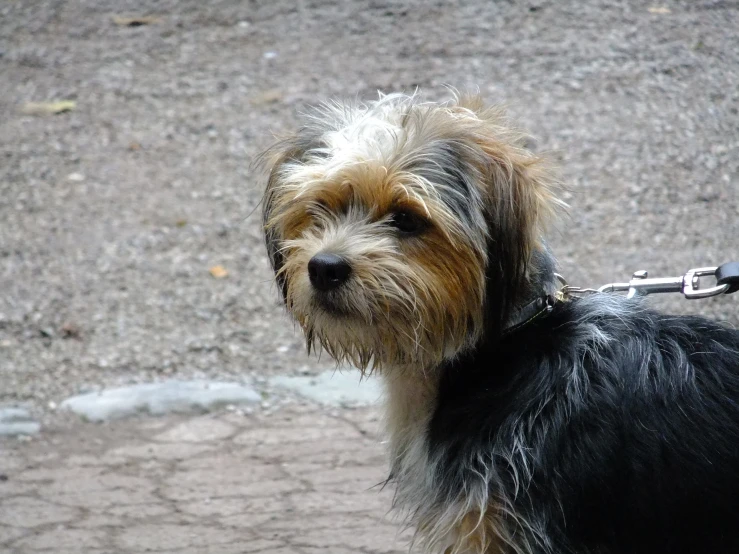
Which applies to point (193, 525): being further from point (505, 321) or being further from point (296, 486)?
point (505, 321)

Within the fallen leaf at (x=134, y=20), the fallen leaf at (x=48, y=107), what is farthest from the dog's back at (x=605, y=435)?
the fallen leaf at (x=134, y=20)

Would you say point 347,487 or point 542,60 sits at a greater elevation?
point 542,60

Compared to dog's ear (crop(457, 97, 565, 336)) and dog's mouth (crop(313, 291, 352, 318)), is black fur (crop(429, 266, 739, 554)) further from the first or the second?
dog's mouth (crop(313, 291, 352, 318))

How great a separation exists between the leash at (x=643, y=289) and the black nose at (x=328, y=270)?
546 mm

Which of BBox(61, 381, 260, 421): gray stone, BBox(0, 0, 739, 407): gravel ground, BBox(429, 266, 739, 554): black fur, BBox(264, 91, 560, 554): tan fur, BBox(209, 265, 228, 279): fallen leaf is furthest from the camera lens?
BBox(209, 265, 228, 279): fallen leaf

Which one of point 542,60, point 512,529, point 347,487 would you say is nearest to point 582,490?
point 512,529

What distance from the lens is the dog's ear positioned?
2971 millimetres

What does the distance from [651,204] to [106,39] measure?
16.9ft

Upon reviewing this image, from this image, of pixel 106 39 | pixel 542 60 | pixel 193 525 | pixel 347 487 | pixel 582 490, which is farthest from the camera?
pixel 106 39

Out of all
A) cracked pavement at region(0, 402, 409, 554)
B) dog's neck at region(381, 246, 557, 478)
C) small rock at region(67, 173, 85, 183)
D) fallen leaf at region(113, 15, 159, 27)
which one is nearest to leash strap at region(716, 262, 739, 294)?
dog's neck at region(381, 246, 557, 478)

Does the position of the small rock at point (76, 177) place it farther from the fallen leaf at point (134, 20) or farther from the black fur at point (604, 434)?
the black fur at point (604, 434)

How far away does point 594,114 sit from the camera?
7633 mm

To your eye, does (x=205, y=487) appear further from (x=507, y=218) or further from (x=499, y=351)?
(x=507, y=218)

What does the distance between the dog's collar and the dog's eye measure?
0.42 metres
